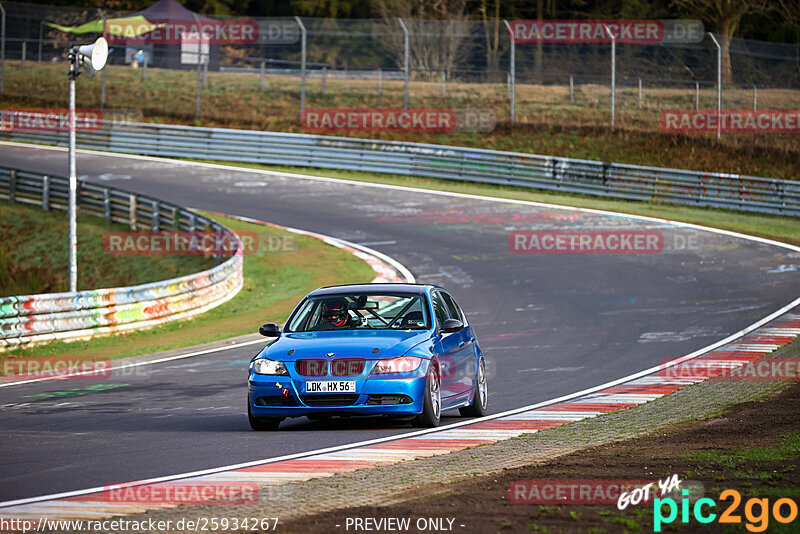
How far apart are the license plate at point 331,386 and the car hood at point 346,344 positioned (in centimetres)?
24

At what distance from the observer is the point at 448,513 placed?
6.10 m

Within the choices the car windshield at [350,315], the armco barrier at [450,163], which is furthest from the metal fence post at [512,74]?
the car windshield at [350,315]

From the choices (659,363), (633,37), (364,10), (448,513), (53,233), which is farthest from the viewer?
(364,10)

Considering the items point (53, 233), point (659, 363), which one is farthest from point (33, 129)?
point (659, 363)

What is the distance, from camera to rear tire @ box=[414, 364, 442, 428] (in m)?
10.1

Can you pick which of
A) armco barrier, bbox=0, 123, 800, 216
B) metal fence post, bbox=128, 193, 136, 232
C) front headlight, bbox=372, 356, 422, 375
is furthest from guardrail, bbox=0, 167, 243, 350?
armco barrier, bbox=0, 123, 800, 216

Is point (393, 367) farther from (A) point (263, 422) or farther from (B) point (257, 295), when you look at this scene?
(B) point (257, 295)

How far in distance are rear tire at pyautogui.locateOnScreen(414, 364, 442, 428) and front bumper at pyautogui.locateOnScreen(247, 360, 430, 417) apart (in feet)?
0.31

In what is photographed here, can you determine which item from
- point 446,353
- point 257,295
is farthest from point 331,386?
point 257,295

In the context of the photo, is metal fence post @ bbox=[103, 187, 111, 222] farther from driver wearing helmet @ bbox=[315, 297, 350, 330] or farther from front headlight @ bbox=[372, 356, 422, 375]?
front headlight @ bbox=[372, 356, 422, 375]

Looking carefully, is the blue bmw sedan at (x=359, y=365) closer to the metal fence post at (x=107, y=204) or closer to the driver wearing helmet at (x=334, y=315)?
the driver wearing helmet at (x=334, y=315)

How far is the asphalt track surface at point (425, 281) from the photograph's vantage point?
9492 mm

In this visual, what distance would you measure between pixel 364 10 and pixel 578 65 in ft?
133

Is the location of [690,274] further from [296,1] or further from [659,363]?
[296,1]
